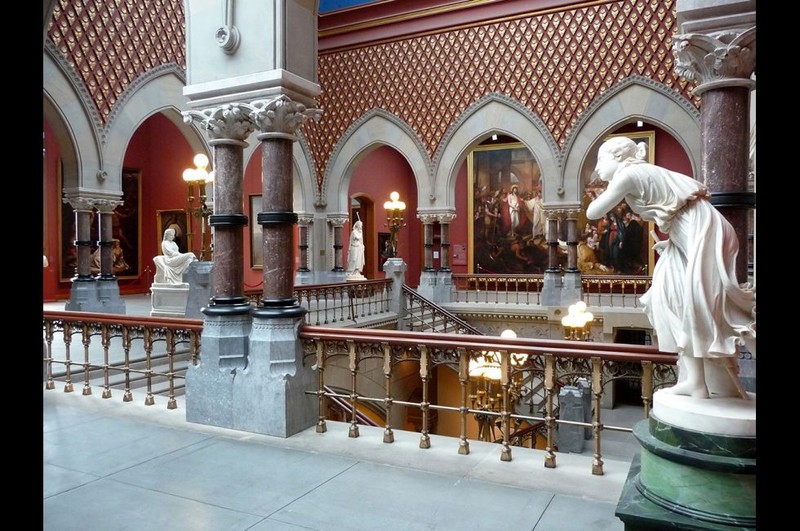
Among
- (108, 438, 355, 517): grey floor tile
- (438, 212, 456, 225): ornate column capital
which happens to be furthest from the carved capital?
(438, 212, 456, 225): ornate column capital

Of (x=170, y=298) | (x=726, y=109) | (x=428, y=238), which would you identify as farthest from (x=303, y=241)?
(x=726, y=109)

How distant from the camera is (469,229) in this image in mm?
19781

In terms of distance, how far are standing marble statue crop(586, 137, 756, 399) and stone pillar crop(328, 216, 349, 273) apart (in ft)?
44.4

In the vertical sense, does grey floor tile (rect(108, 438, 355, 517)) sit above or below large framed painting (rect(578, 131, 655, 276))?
below

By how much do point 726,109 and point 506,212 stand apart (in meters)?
15.6

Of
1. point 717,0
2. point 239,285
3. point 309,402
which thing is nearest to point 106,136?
point 239,285

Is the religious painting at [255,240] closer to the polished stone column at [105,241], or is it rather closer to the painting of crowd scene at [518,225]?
the polished stone column at [105,241]

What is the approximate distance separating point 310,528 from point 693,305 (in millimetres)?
2146

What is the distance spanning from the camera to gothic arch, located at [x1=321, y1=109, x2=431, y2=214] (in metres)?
15.3

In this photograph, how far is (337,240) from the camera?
52.5 ft

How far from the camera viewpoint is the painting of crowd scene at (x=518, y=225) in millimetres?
17641

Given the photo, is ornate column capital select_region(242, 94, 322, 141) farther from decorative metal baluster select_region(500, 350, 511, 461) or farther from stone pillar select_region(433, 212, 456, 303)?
stone pillar select_region(433, 212, 456, 303)

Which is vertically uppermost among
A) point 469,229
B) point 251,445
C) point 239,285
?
point 469,229
